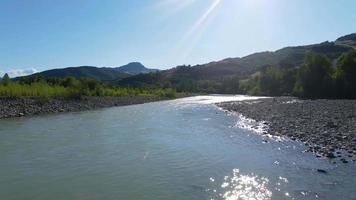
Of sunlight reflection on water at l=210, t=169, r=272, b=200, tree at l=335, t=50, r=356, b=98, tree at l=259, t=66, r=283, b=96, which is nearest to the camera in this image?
sunlight reflection on water at l=210, t=169, r=272, b=200

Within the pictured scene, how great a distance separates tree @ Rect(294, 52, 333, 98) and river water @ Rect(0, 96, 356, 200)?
58934 mm

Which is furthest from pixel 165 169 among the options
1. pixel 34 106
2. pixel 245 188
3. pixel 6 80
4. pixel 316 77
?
pixel 316 77

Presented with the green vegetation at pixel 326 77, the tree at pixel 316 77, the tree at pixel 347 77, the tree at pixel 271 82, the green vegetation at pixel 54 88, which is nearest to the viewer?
the green vegetation at pixel 54 88

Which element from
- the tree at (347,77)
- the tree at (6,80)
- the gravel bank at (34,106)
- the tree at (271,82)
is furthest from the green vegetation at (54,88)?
the tree at (347,77)

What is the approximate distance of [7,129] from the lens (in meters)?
35.7

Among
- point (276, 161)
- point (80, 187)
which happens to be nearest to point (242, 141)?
point (276, 161)

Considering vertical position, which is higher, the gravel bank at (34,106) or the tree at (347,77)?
the tree at (347,77)

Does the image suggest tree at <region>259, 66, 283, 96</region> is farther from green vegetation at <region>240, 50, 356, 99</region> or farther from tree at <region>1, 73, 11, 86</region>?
tree at <region>1, 73, 11, 86</region>

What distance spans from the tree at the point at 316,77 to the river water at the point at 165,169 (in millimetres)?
58934

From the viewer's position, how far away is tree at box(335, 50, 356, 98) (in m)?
77.2

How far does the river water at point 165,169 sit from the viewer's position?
1497 centimetres

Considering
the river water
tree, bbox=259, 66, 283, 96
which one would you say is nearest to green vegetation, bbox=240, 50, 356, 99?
tree, bbox=259, 66, 283, 96

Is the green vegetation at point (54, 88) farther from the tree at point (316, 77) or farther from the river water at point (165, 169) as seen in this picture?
the tree at point (316, 77)

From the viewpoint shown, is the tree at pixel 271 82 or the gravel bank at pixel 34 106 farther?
the tree at pixel 271 82
